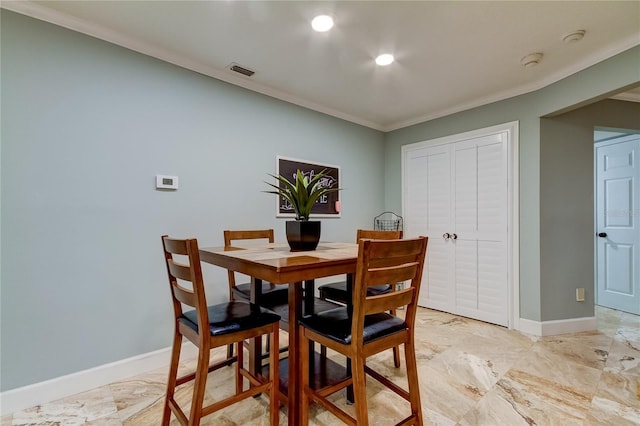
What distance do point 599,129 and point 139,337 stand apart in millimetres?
4568

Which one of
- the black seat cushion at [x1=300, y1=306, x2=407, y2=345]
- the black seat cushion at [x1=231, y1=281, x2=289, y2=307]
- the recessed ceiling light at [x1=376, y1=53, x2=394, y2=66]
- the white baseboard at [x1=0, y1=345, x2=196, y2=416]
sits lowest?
the white baseboard at [x1=0, y1=345, x2=196, y2=416]

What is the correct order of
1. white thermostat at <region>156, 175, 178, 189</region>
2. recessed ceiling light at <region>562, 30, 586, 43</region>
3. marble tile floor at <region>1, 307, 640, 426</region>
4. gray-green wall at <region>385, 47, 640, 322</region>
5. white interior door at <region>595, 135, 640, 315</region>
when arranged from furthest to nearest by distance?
white interior door at <region>595, 135, 640, 315</region> → gray-green wall at <region>385, 47, 640, 322</region> → white thermostat at <region>156, 175, 178, 189</region> → recessed ceiling light at <region>562, 30, 586, 43</region> → marble tile floor at <region>1, 307, 640, 426</region>

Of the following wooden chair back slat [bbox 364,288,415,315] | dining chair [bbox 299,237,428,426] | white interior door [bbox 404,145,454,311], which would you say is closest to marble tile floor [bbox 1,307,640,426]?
dining chair [bbox 299,237,428,426]

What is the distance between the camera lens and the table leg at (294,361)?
1.39 m

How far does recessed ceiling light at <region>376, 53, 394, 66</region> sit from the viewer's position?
226 cm

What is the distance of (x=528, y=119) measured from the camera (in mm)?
2791

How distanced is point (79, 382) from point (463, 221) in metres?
3.55

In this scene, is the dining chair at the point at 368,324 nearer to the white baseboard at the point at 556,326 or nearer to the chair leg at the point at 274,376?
the chair leg at the point at 274,376

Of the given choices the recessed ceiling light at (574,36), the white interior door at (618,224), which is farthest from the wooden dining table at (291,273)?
the white interior door at (618,224)

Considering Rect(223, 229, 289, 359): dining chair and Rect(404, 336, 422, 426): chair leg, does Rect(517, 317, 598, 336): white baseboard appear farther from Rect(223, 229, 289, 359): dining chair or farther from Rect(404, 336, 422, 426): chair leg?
Answer: Rect(223, 229, 289, 359): dining chair

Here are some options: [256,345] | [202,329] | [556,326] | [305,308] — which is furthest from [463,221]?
[202,329]

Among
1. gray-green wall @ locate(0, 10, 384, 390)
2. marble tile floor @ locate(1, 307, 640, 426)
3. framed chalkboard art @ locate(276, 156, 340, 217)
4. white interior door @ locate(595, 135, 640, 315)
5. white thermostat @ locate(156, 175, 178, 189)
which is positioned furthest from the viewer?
white interior door @ locate(595, 135, 640, 315)

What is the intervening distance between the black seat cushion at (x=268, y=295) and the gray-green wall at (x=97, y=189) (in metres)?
0.49

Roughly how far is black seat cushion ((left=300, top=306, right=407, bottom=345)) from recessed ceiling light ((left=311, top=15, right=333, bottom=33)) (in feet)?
5.77
